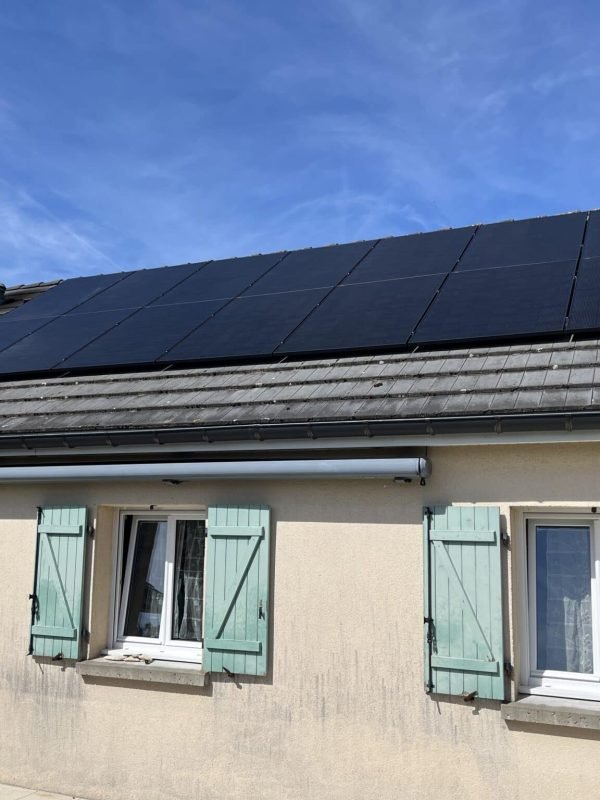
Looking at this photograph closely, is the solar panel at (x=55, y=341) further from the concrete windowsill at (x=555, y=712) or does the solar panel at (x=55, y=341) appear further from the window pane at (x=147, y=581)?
the concrete windowsill at (x=555, y=712)

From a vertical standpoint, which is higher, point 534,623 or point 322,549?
point 322,549

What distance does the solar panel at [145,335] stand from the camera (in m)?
7.93

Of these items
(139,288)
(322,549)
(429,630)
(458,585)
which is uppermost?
(139,288)

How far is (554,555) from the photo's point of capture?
222 inches

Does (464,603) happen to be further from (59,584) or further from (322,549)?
(59,584)

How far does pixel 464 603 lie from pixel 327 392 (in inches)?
75.2

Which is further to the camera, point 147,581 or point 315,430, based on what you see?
point 147,581

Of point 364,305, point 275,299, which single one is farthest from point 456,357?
point 275,299

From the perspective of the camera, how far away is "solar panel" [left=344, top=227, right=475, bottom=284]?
8352 mm

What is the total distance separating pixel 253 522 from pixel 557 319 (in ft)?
9.47

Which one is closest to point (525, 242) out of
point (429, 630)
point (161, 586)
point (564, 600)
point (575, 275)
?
point (575, 275)

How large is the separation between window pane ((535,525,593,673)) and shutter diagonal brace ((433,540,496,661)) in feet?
1.42

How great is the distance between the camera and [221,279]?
9781 mm

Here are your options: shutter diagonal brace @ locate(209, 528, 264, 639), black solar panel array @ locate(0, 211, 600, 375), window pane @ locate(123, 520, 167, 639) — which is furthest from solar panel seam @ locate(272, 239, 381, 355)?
window pane @ locate(123, 520, 167, 639)
